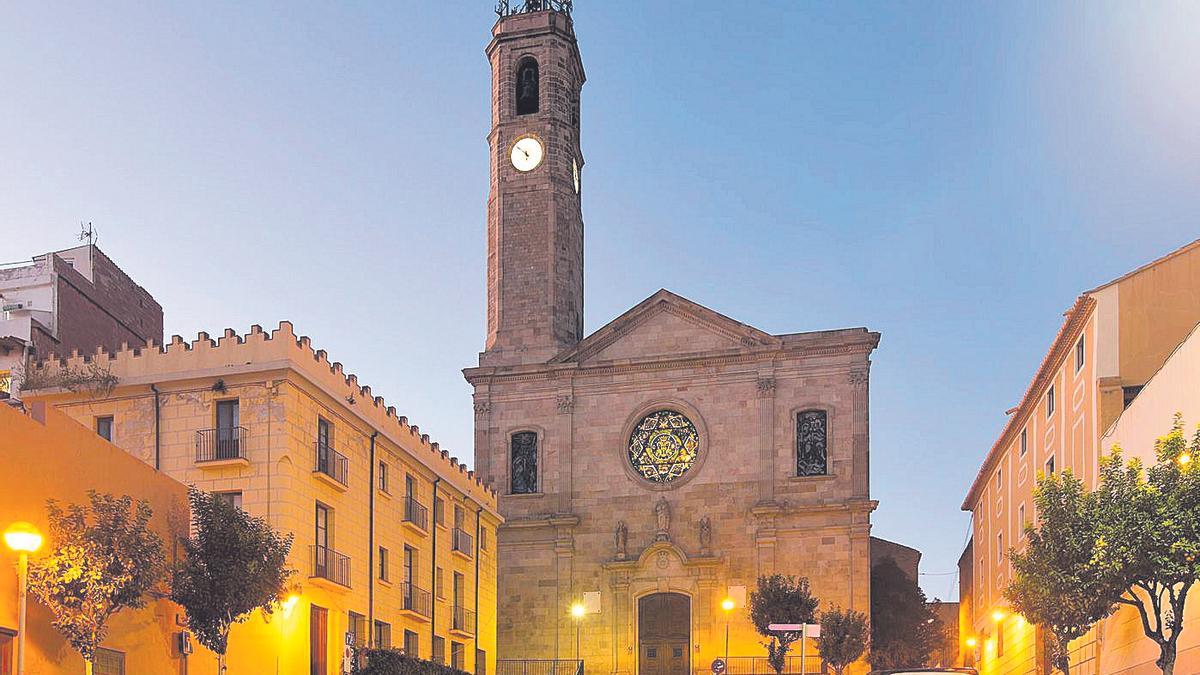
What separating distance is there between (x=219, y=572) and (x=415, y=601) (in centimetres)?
1374

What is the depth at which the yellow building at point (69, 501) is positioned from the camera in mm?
17125

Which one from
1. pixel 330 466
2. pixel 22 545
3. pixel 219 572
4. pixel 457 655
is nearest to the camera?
pixel 22 545

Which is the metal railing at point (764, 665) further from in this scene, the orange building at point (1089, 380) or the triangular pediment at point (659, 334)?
the triangular pediment at point (659, 334)

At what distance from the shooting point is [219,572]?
69.7 feet

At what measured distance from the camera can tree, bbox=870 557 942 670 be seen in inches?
2216

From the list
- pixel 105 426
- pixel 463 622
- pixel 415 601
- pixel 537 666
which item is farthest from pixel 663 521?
pixel 105 426

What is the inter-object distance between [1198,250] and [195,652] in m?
24.8

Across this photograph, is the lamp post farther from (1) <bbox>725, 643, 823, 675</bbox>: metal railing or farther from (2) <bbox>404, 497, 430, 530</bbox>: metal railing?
(1) <bbox>725, 643, 823, 675</bbox>: metal railing

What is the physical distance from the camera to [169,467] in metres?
28.0

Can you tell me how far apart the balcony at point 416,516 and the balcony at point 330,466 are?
13.4ft

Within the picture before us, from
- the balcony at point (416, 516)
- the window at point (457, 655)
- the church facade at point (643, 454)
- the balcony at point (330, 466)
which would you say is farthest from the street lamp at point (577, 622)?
the balcony at point (330, 466)

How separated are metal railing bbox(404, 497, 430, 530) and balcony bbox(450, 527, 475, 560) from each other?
8.59 feet

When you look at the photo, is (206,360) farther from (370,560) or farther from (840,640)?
(840,640)

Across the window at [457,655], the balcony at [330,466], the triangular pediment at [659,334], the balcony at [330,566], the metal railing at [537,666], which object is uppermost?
the triangular pediment at [659,334]
